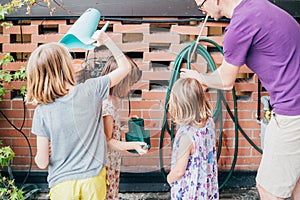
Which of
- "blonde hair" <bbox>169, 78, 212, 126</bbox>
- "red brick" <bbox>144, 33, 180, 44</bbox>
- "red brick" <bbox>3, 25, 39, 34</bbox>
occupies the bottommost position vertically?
"blonde hair" <bbox>169, 78, 212, 126</bbox>

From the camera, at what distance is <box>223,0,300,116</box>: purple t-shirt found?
86.1 inches

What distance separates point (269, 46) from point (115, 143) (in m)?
0.86

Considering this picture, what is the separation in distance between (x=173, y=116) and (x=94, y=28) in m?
0.55

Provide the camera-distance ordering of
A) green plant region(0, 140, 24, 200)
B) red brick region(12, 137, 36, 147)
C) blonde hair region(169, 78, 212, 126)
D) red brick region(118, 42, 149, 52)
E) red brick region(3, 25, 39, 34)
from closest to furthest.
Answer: red brick region(118, 42, 149, 52)
blonde hair region(169, 78, 212, 126)
green plant region(0, 140, 24, 200)
red brick region(3, 25, 39, 34)
red brick region(12, 137, 36, 147)

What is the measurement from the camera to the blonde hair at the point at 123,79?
2.21 metres

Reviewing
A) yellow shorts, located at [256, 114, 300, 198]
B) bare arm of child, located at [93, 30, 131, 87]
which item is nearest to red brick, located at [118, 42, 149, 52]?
bare arm of child, located at [93, 30, 131, 87]

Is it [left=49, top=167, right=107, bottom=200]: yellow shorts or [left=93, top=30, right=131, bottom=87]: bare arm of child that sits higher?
[left=93, top=30, right=131, bottom=87]: bare arm of child

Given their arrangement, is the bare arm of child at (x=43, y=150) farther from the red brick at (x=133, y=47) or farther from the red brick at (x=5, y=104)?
the red brick at (x=5, y=104)

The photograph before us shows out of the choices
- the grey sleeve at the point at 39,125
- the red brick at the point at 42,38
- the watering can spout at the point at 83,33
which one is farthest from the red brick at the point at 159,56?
the red brick at the point at 42,38

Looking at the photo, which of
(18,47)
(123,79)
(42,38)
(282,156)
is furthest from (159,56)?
(18,47)

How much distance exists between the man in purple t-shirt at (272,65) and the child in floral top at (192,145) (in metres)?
0.10

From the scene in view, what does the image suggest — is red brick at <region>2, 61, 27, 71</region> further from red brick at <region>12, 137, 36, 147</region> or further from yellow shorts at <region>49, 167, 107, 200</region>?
yellow shorts at <region>49, 167, 107, 200</region>

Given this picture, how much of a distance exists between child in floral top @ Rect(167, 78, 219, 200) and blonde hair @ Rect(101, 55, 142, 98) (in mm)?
184

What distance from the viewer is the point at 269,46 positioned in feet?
7.29
